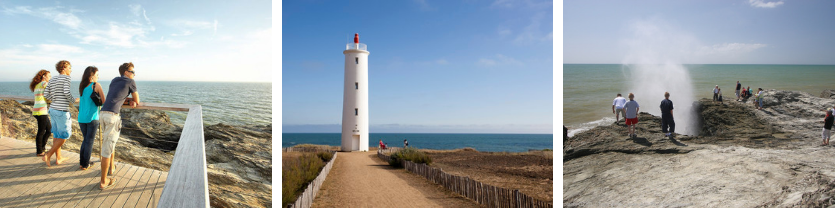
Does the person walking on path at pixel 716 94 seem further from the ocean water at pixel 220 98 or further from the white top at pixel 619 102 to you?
the ocean water at pixel 220 98

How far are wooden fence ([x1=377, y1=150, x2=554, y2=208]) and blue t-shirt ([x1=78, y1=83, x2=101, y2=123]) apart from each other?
4.65 m

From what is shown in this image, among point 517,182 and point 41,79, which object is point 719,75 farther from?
point 41,79

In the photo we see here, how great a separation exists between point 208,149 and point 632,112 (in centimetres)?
1065

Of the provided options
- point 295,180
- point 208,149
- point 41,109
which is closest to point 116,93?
point 41,109

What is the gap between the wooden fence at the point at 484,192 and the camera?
5.43 m

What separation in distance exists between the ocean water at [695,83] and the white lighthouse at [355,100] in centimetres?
1184

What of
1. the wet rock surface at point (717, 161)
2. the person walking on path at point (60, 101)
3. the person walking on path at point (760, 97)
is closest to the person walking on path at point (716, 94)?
the wet rock surface at point (717, 161)

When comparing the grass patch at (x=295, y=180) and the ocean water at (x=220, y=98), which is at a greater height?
the ocean water at (x=220, y=98)

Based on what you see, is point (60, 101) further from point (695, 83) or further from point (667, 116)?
point (695, 83)

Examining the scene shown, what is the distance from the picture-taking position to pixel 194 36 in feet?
92.5

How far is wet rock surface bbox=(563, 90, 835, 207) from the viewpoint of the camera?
16.8ft

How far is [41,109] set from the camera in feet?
13.5

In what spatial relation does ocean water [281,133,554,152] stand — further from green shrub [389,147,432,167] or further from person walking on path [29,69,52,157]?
person walking on path [29,69,52,157]

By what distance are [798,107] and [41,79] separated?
9673mm
